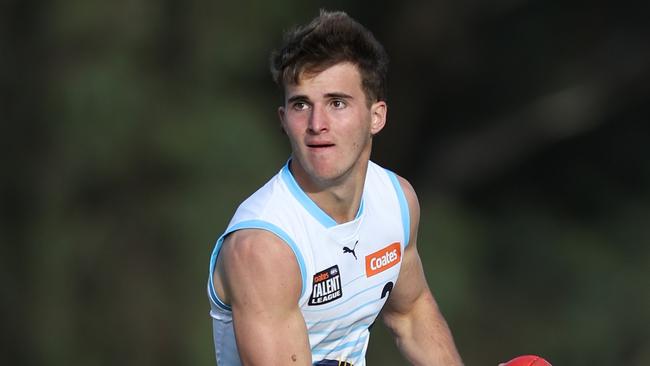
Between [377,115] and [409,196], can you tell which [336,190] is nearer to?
[377,115]

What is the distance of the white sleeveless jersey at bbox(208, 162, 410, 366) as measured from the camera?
13.5ft

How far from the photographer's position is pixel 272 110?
1223cm

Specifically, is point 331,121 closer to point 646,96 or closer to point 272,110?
point 272,110

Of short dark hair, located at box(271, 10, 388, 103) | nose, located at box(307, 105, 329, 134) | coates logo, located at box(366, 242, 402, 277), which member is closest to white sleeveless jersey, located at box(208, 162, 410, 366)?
coates logo, located at box(366, 242, 402, 277)

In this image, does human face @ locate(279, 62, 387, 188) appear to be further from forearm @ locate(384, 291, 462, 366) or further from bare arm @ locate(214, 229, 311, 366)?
forearm @ locate(384, 291, 462, 366)

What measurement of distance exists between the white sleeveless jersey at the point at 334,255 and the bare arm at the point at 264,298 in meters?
0.05

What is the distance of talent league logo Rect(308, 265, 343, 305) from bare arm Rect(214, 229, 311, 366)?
115 mm

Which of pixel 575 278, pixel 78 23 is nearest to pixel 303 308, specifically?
pixel 78 23

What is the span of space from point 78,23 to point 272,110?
72.9 inches

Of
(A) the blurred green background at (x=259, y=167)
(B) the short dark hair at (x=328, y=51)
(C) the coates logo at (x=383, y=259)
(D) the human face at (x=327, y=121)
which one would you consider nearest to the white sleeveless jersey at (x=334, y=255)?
(C) the coates logo at (x=383, y=259)

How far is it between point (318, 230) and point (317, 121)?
1.17 feet

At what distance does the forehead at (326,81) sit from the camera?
13.4 feet

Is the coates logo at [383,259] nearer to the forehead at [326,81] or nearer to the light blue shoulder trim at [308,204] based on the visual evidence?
the light blue shoulder trim at [308,204]

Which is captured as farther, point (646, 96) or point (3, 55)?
point (646, 96)
